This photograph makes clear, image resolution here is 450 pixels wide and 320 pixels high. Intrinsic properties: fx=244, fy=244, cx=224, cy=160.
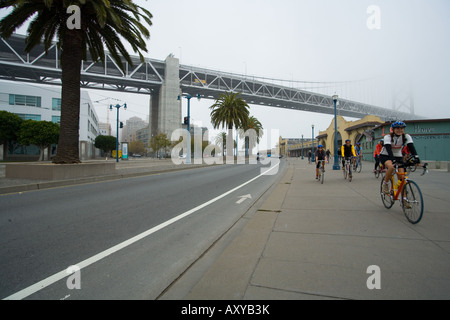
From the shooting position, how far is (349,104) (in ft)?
396

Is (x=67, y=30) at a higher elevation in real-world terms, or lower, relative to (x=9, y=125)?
higher

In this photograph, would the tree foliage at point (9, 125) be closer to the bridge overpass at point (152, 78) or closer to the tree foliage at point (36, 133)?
the tree foliage at point (36, 133)

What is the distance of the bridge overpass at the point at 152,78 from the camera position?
182 ft

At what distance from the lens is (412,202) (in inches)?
173

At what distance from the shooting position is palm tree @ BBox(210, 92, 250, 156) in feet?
140

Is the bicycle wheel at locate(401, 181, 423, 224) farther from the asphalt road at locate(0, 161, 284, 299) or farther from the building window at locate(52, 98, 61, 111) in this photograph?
the building window at locate(52, 98, 61, 111)

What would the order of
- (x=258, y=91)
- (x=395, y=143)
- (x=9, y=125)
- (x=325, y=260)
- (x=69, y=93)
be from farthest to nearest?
(x=258, y=91), (x=9, y=125), (x=69, y=93), (x=395, y=143), (x=325, y=260)

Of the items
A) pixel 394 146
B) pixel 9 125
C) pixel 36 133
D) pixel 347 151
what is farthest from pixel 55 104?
pixel 394 146

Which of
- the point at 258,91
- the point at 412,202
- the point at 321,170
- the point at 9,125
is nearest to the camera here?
the point at 412,202

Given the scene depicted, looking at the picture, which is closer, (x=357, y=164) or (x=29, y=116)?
(x=357, y=164)

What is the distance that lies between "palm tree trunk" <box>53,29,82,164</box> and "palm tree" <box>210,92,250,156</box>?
3152cm

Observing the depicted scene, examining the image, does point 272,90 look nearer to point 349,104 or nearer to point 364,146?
point 349,104

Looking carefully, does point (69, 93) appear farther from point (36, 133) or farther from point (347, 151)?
point (36, 133)

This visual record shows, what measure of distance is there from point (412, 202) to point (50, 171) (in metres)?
12.4
